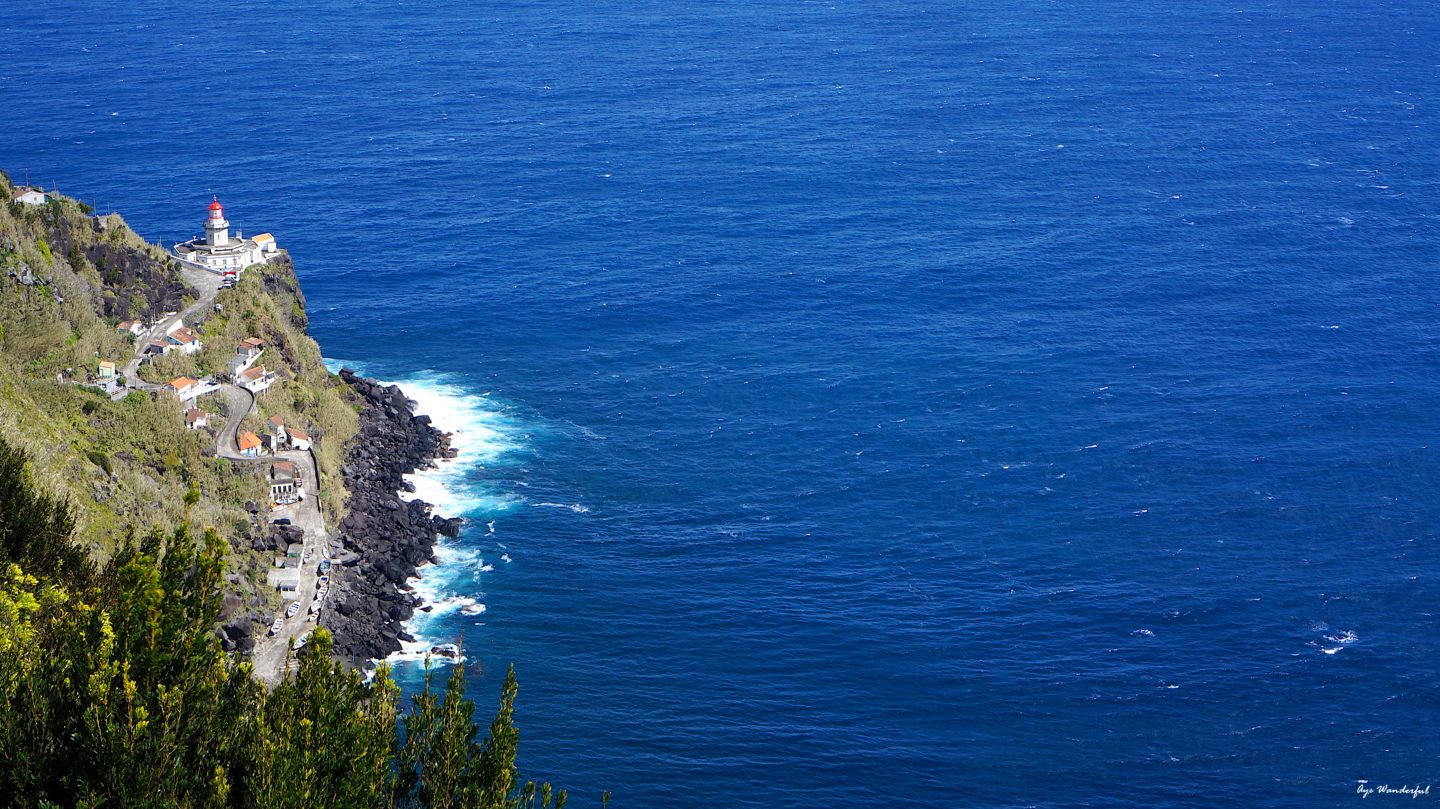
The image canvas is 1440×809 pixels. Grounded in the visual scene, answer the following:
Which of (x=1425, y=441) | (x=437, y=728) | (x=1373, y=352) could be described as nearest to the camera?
(x=437, y=728)

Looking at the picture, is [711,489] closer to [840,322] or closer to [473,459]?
[473,459]

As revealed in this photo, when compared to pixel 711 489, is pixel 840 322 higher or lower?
higher

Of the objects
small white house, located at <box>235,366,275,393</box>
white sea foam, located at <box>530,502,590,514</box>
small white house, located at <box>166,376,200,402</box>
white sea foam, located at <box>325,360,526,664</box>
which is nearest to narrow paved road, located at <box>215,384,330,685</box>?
small white house, located at <box>235,366,275,393</box>

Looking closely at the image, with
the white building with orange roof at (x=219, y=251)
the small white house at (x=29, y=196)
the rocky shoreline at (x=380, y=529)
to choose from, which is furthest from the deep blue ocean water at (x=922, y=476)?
the small white house at (x=29, y=196)

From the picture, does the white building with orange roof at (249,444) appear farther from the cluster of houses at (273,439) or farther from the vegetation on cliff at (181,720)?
the vegetation on cliff at (181,720)

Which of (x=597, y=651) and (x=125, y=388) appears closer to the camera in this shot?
(x=597, y=651)

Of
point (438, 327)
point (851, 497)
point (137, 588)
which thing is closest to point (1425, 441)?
point (851, 497)
